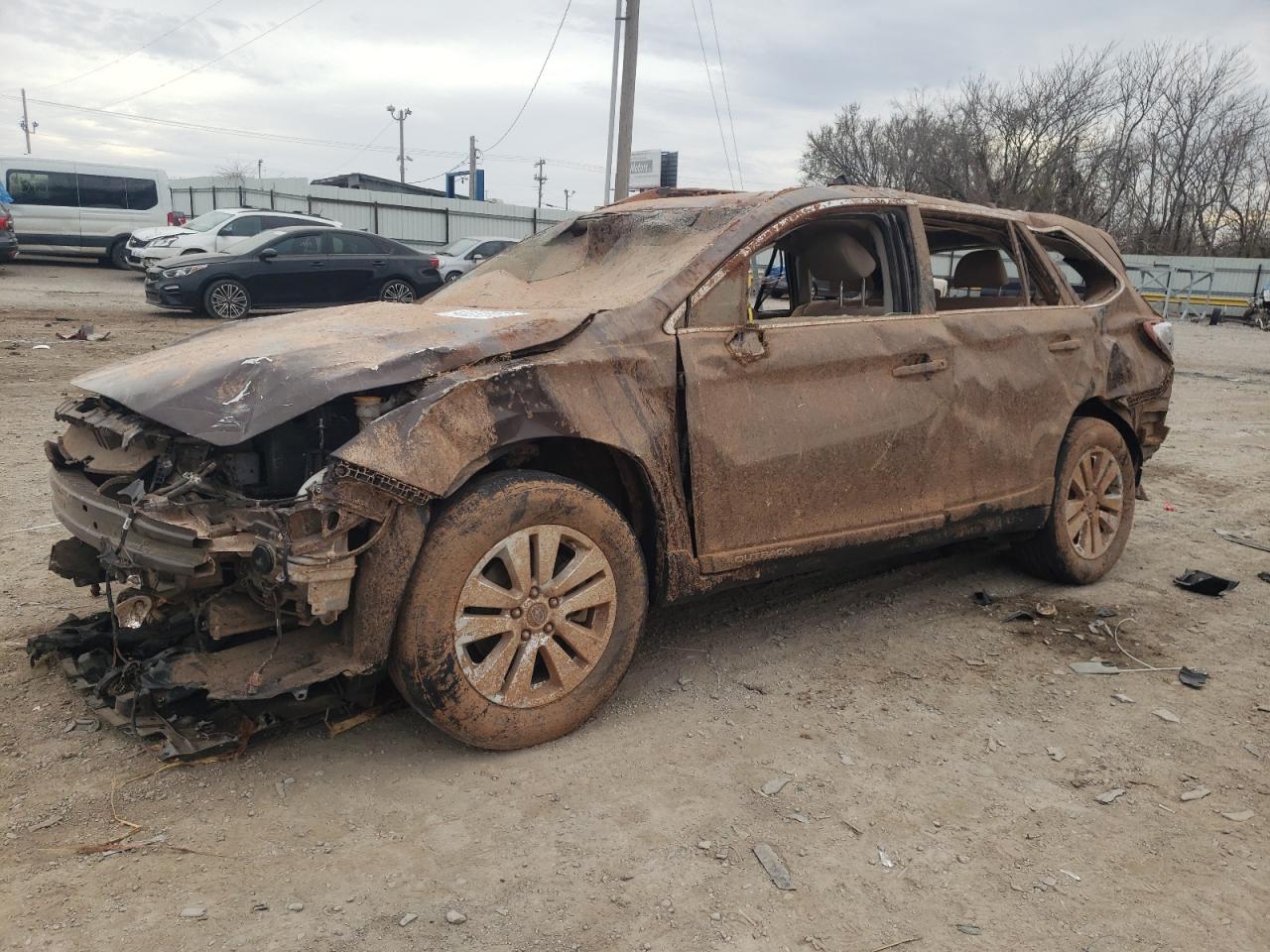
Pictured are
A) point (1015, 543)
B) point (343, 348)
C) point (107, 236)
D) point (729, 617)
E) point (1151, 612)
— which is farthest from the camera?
point (107, 236)

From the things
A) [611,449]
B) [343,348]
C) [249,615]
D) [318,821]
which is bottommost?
[318,821]

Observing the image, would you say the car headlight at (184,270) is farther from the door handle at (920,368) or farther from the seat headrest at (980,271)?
the door handle at (920,368)

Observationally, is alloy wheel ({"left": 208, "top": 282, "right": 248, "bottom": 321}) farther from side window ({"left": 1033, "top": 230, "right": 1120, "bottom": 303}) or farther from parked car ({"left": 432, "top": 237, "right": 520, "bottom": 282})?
side window ({"left": 1033, "top": 230, "right": 1120, "bottom": 303})

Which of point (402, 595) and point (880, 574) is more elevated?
point (402, 595)

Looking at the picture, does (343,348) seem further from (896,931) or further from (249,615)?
(896,931)

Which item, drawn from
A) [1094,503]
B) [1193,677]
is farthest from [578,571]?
[1094,503]

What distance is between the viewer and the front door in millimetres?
Answer: 3449

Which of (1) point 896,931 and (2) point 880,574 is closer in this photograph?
(1) point 896,931

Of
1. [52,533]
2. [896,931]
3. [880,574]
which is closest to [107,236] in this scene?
[52,533]

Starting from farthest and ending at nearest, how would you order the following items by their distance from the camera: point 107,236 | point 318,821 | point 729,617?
point 107,236 → point 729,617 → point 318,821

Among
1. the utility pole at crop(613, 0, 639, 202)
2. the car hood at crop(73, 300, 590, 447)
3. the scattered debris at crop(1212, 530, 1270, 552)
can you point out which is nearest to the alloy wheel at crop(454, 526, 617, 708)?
the car hood at crop(73, 300, 590, 447)

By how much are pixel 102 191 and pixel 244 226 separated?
4716 mm

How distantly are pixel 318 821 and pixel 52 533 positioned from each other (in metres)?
3.14

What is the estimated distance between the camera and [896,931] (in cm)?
242
